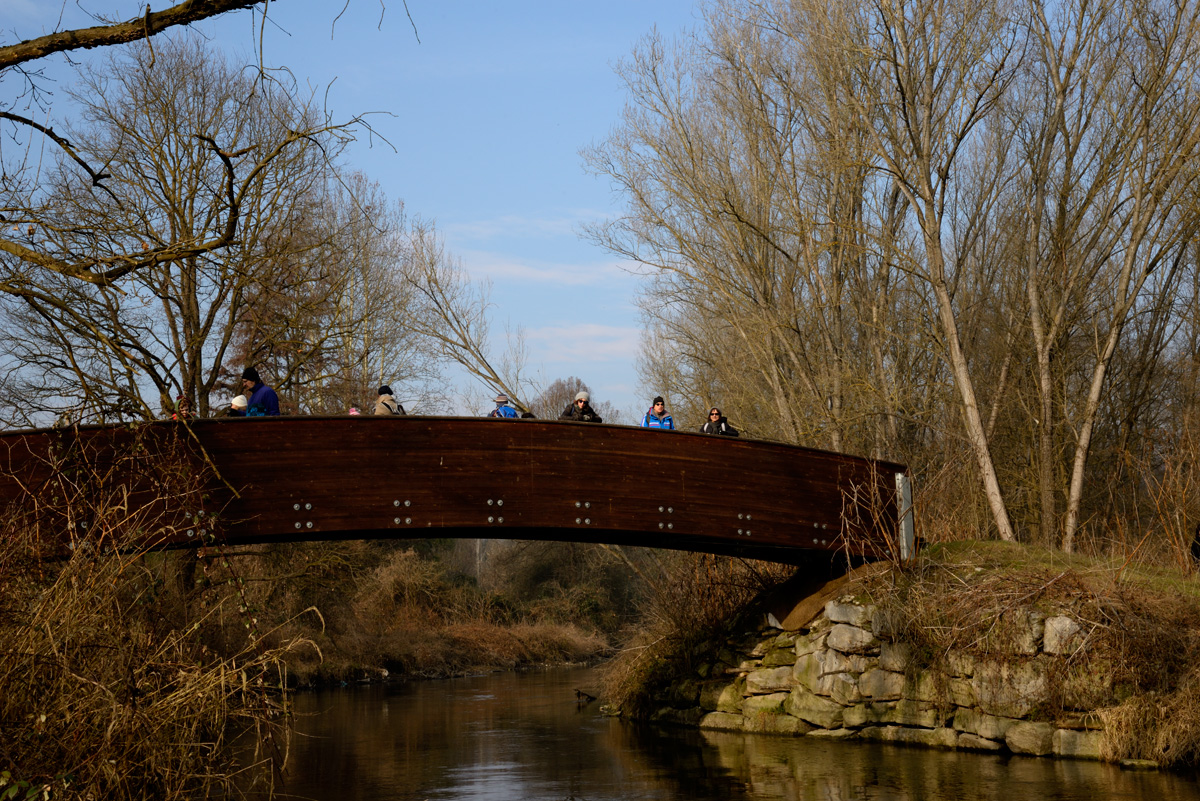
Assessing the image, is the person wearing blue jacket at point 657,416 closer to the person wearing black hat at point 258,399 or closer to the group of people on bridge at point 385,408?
the group of people on bridge at point 385,408

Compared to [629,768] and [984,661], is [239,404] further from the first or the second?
[984,661]

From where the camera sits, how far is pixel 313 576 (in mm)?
22141

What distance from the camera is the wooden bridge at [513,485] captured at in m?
12.0

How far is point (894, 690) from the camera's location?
1486 cm

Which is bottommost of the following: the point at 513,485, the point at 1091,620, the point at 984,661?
the point at 984,661

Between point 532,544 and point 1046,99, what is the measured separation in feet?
72.9

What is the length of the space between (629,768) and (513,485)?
367cm

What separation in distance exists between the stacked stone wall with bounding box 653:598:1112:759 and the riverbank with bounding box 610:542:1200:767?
2cm

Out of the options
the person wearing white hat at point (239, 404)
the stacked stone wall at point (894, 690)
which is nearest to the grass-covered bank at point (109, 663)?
the person wearing white hat at point (239, 404)

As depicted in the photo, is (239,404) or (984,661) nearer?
(239,404)

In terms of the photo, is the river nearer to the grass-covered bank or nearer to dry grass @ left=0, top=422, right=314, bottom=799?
the grass-covered bank

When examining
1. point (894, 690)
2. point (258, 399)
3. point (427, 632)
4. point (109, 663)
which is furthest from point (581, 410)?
point (427, 632)

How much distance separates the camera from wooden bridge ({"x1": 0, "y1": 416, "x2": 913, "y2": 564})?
12.0 m

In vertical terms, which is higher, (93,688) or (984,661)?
(93,688)
